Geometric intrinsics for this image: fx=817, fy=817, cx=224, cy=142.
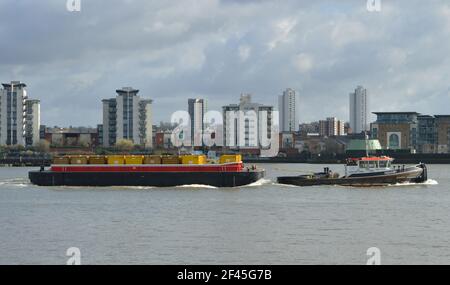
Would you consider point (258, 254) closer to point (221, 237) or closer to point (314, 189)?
point (221, 237)

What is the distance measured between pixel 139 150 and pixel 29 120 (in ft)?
93.2

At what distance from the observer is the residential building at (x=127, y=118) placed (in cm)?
17700

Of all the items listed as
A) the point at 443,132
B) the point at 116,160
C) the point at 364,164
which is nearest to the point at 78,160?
the point at 116,160

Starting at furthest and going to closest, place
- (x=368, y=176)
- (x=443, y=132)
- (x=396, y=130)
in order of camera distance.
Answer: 1. (x=396, y=130)
2. (x=443, y=132)
3. (x=368, y=176)

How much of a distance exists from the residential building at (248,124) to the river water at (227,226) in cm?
12779

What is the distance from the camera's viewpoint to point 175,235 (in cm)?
3684

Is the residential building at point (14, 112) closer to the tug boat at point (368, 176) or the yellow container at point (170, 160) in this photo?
the yellow container at point (170, 160)

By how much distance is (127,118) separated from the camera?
7028 inches

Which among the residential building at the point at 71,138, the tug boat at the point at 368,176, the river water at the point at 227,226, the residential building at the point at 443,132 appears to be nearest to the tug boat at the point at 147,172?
the river water at the point at 227,226

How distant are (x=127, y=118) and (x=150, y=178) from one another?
11090 centimetres

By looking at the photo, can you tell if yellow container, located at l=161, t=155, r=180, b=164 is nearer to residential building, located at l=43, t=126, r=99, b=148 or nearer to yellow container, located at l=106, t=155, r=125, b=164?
yellow container, located at l=106, t=155, r=125, b=164

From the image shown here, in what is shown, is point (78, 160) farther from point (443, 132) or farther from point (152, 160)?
point (443, 132)

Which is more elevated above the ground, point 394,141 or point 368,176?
point 394,141

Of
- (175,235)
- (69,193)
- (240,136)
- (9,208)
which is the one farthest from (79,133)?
(175,235)
